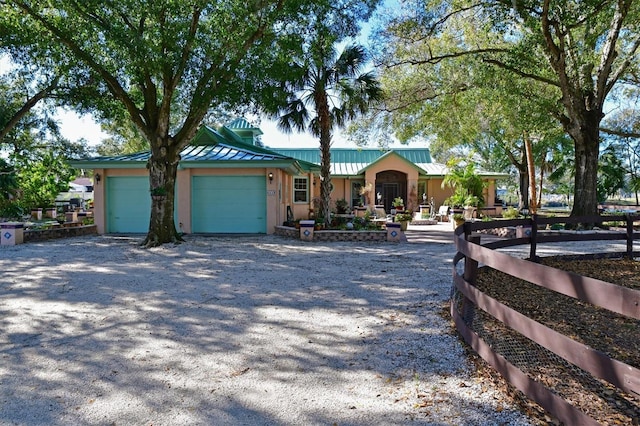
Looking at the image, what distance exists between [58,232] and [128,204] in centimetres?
252

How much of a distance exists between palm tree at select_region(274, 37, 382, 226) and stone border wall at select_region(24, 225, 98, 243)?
7725 millimetres

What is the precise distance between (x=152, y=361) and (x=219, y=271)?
453 centimetres

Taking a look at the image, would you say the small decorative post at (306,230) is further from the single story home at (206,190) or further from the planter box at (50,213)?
the planter box at (50,213)

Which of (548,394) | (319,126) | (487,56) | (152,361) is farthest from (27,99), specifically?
(548,394)

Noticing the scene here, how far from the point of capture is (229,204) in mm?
15625

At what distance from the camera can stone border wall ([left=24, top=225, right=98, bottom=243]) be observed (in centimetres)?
1330

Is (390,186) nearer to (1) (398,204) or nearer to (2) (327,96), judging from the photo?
(1) (398,204)

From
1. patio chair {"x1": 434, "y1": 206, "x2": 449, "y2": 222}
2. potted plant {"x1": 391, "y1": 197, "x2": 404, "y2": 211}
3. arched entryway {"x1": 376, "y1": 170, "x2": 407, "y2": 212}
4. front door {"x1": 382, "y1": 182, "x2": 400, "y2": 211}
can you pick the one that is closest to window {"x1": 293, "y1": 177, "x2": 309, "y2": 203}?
potted plant {"x1": 391, "y1": 197, "x2": 404, "y2": 211}

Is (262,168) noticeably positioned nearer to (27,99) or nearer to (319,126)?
(319,126)

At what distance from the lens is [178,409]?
3.00 meters

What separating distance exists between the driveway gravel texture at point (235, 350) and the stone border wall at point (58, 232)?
5.70 m

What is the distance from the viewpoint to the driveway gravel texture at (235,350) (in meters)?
2.98

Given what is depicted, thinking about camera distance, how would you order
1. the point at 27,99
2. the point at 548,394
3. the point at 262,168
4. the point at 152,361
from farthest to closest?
the point at 27,99
the point at 262,168
the point at 152,361
the point at 548,394

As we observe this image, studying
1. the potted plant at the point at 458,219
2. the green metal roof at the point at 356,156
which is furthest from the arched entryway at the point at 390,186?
the potted plant at the point at 458,219
